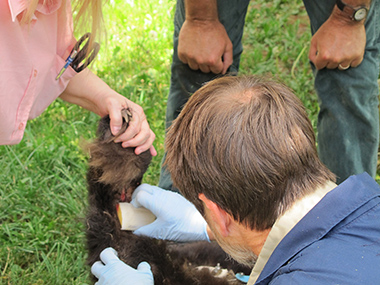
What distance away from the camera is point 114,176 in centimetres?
208

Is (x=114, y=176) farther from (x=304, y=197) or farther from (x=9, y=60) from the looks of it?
(x=304, y=197)

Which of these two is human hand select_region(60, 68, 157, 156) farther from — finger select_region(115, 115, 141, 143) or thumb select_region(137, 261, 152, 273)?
thumb select_region(137, 261, 152, 273)

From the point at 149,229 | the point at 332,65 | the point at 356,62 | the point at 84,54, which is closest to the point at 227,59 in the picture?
the point at 332,65

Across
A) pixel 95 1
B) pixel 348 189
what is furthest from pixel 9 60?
pixel 348 189

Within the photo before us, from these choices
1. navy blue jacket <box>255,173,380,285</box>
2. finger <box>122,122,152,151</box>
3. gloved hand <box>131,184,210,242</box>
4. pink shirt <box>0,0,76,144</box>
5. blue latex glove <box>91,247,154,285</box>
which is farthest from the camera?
gloved hand <box>131,184,210,242</box>

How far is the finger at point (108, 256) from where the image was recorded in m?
1.98

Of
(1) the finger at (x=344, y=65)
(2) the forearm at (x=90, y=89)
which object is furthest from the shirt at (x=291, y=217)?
(1) the finger at (x=344, y=65)

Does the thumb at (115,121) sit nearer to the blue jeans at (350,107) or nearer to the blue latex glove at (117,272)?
the blue latex glove at (117,272)

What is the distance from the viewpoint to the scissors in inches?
75.6

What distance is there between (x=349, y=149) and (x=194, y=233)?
111 centimetres

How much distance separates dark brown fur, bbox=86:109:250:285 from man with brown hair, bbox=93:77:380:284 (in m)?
0.63

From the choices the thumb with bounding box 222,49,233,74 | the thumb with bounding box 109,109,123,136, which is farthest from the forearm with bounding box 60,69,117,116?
the thumb with bounding box 222,49,233,74

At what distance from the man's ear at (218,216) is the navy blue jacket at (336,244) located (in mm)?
216

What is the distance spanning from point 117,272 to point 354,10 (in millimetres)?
1787
